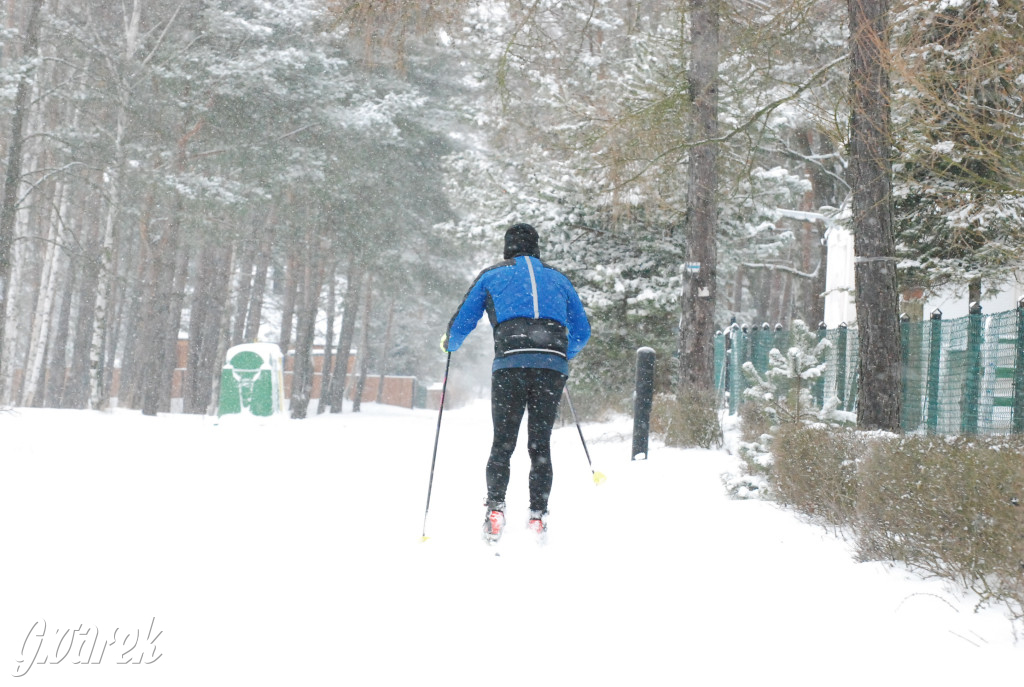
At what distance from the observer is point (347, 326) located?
35.6 meters

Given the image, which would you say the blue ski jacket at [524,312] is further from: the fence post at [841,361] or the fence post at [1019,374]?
the fence post at [841,361]

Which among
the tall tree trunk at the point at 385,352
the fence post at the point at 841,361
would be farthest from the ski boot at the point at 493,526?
the tall tree trunk at the point at 385,352

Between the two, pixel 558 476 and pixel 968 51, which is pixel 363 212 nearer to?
pixel 558 476

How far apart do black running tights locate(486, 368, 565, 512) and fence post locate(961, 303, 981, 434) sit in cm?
432

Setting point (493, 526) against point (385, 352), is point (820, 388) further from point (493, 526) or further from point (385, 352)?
point (385, 352)

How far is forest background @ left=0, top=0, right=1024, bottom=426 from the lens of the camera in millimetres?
8234

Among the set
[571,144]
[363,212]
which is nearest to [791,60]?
[571,144]

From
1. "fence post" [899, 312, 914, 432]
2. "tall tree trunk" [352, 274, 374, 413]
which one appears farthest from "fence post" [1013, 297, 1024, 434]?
"tall tree trunk" [352, 274, 374, 413]

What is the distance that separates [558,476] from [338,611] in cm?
545

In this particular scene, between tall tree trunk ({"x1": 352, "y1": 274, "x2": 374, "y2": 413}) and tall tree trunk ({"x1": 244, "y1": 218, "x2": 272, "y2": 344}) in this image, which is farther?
tall tree trunk ({"x1": 352, "y1": 274, "x2": 374, "y2": 413})

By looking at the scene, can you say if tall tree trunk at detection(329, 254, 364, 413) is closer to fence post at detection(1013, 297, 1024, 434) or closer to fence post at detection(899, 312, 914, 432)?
fence post at detection(899, 312, 914, 432)

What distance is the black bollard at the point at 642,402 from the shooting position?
10016 mm

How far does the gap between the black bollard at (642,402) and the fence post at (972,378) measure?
2927 millimetres

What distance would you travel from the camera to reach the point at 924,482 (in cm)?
486
